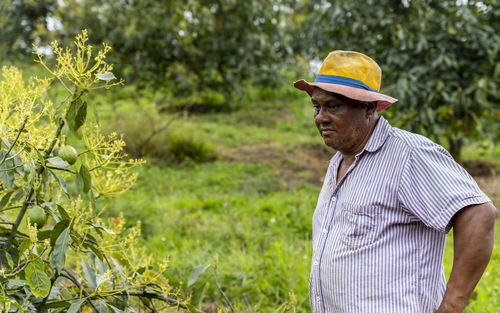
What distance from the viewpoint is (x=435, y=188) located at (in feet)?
4.64

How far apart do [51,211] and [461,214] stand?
1233mm

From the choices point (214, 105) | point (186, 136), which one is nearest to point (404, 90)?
point (186, 136)

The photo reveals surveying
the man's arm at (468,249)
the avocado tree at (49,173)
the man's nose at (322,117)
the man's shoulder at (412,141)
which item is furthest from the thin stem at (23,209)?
the man's arm at (468,249)

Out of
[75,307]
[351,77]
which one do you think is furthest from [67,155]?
[351,77]

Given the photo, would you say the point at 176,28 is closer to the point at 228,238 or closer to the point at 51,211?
the point at 228,238

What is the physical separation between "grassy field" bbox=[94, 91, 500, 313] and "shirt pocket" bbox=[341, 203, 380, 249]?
521mm

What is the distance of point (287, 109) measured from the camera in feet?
32.6

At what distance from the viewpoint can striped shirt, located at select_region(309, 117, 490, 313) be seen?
4.66 feet

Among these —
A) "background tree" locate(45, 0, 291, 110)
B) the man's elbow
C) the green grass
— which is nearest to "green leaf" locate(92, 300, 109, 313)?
the man's elbow

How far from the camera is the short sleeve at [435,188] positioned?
139cm

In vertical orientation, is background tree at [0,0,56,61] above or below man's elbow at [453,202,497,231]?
below

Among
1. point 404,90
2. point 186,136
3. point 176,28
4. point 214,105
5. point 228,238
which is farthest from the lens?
point 214,105

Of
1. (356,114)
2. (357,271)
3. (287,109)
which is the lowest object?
(287,109)

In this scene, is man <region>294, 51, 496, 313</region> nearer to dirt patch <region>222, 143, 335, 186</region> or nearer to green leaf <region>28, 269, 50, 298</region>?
green leaf <region>28, 269, 50, 298</region>
